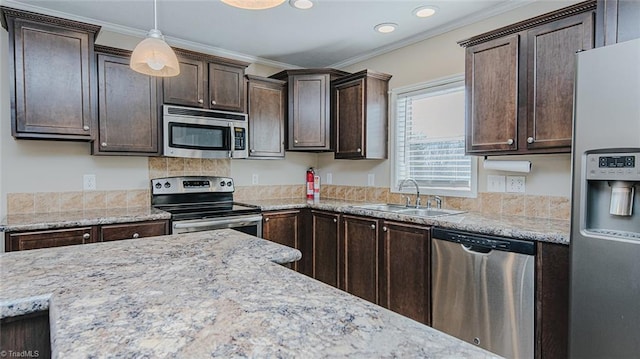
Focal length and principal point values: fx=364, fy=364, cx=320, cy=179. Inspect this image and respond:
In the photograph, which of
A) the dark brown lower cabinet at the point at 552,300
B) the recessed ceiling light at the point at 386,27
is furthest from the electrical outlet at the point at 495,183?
the recessed ceiling light at the point at 386,27

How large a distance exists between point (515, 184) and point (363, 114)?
144 cm

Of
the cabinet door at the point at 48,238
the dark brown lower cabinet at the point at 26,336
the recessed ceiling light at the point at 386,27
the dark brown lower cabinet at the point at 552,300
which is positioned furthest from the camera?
the recessed ceiling light at the point at 386,27

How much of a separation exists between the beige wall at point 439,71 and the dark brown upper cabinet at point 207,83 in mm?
1317

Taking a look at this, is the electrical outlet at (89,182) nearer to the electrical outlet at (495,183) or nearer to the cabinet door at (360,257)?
the cabinet door at (360,257)

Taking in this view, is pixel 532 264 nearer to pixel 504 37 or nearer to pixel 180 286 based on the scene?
pixel 504 37

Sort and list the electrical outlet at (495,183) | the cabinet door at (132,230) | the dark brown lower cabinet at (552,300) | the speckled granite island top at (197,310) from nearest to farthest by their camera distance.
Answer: the speckled granite island top at (197,310) → the dark brown lower cabinet at (552,300) → the cabinet door at (132,230) → the electrical outlet at (495,183)

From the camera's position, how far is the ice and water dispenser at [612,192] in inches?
58.9

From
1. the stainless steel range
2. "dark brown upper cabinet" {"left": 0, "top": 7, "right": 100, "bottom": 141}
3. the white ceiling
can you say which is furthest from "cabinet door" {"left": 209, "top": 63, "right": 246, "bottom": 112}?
"dark brown upper cabinet" {"left": 0, "top": 7, "right": 100, "bottom": 141}

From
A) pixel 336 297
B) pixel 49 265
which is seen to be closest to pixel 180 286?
pixel 336 297

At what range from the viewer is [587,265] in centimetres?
160

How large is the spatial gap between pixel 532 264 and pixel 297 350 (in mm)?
1710

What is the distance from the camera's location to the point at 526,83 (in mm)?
2221

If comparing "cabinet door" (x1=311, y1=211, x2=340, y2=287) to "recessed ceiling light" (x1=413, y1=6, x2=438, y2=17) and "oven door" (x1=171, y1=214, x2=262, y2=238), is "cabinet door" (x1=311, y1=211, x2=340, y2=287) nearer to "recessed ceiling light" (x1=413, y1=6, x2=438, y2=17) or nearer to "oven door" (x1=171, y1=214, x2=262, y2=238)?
"oven door" (x1=171, y1=214, x2=262, y2=238)

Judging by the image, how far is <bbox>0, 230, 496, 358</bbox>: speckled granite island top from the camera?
0.68 m
